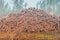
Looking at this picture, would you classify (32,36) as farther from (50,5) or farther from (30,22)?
(50,5)

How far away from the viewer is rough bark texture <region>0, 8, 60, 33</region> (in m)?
3.19

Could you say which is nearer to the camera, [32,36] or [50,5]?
[32,36]

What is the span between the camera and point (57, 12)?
10.7 ft

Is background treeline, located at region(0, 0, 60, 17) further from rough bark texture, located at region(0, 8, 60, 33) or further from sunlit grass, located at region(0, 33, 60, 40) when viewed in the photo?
sunlit grass, located at region(0, 33, 60, 40)

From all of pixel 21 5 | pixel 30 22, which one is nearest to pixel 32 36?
pixel 30 22

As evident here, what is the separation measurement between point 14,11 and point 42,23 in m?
0.57

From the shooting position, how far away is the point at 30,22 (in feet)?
10.5

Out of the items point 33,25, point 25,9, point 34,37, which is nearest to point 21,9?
point 25,9

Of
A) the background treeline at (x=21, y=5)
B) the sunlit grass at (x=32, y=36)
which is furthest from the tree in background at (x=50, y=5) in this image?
the sunlit grass at (x=32, y=36)

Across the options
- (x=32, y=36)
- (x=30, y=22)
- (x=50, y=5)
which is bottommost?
(x=32, y=36)

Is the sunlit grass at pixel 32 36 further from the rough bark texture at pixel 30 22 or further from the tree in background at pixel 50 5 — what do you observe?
the tree in background at pixel 50 5

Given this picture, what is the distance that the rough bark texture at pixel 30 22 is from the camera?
319 centimetres

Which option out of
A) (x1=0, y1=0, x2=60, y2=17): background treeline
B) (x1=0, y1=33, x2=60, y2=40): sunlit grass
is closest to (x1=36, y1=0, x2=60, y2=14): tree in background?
(x1=0, y1=0, x2=60, y2=17): background treeline

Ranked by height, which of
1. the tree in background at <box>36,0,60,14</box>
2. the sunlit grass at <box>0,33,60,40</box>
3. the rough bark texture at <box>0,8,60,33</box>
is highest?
the tree in background at <box>36,0,60,14</box>
